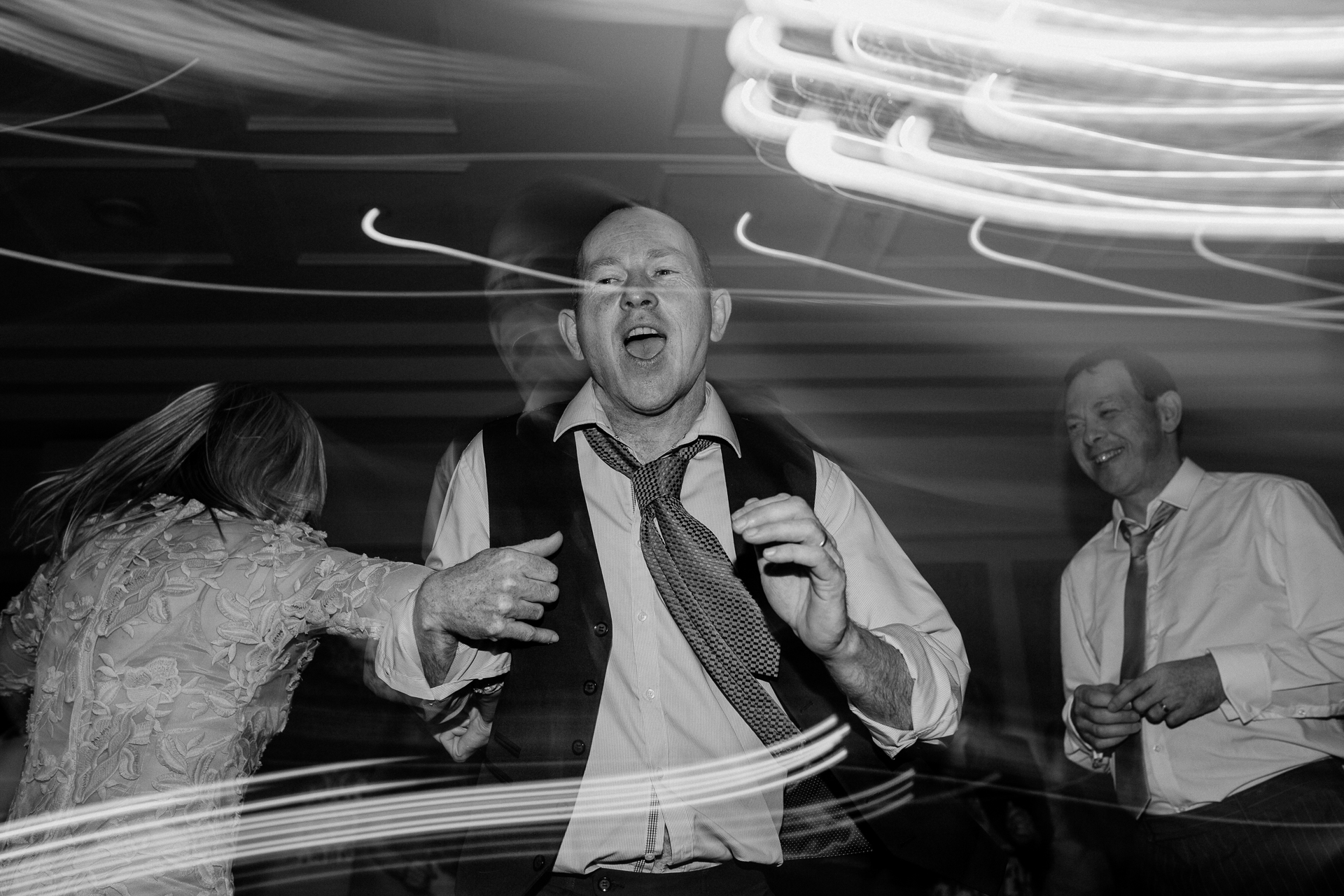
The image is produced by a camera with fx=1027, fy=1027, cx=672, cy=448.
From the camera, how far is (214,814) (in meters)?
1.83

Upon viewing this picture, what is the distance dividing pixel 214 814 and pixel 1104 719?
196 cm

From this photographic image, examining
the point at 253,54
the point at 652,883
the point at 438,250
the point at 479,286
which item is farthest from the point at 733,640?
the point at 479,286

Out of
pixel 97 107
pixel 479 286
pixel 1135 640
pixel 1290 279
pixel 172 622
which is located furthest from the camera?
pixel 479 286

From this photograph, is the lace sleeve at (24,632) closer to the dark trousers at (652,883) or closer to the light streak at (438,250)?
the dark trousers at (652,883)

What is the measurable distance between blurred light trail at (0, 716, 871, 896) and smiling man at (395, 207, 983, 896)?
0.01 m

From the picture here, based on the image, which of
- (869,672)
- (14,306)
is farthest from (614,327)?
(14,306)

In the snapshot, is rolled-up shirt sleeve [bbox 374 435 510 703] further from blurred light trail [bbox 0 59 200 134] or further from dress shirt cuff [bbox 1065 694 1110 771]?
blurred light trail [bbox 0 59 200 134]

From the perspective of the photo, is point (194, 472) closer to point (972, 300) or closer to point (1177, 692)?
point (1177, 692)

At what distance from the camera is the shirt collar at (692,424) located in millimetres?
2150

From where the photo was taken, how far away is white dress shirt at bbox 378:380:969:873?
1.79 metres

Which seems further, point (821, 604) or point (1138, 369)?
point (1138, 369)

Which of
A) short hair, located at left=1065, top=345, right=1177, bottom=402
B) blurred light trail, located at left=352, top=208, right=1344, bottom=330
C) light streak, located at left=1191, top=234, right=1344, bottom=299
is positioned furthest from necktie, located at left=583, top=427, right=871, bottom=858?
light streak, located at left=1191, top=234, right=1344, bottom=299

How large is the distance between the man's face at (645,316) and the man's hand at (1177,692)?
128cm

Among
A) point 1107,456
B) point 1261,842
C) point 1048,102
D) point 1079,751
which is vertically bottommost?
point 1261,842
